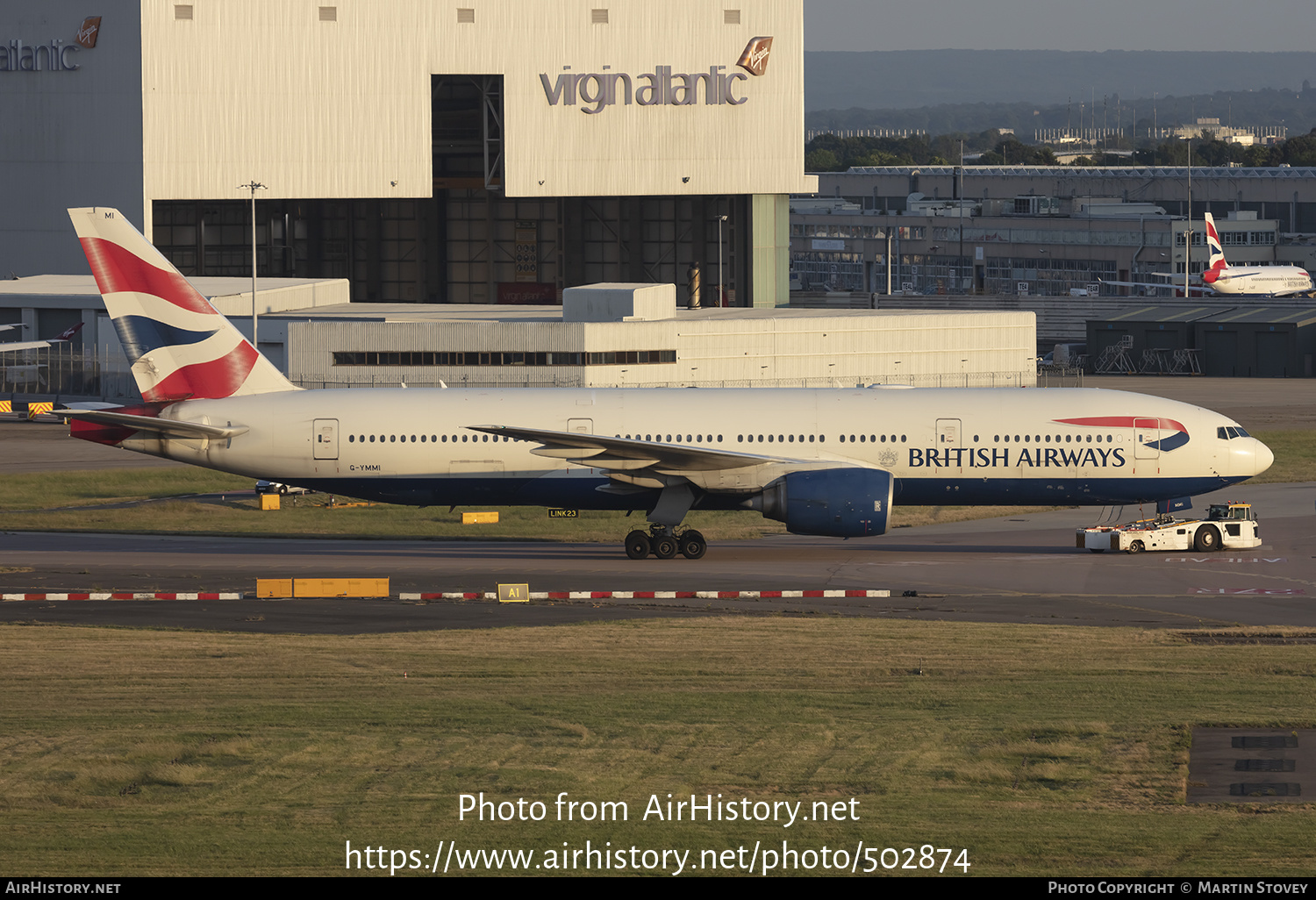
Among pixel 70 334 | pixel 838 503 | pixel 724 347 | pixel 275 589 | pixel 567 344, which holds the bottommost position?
pixel 275 589

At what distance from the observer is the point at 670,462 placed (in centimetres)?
4350

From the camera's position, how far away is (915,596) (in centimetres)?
3884

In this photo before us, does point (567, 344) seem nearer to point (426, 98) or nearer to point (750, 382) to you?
point (750, 382)

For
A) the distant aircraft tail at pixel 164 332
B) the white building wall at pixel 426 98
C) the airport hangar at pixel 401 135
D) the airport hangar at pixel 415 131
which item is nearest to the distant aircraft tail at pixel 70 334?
the airport hangar at pixel 401 135

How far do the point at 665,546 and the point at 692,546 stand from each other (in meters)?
0.79

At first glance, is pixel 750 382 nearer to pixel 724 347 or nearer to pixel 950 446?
pixel 724 347

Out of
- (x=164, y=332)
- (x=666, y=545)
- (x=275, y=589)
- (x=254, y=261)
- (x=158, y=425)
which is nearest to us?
(x=275, y=589)

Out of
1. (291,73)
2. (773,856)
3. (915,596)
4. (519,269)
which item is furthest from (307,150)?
(773,856)

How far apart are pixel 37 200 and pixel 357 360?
128 ft

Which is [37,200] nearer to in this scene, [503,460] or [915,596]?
[503,460]

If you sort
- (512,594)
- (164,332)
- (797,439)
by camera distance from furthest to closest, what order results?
(164,332)
(797,439)
(512,594)

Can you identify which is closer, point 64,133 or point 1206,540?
point 1206,540

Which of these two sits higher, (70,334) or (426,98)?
(426,98)

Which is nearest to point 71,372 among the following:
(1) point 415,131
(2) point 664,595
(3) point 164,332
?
(1) point 415,131
